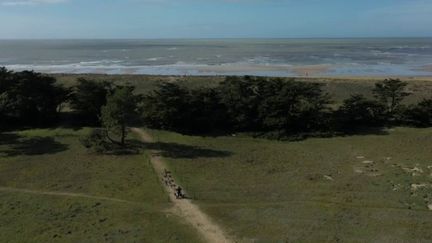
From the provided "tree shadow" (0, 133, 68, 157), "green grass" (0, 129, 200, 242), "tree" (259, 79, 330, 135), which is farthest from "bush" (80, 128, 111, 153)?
"tree" (259, 79, 330, 135)

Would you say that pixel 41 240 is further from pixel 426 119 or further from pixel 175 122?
pixel 426 119

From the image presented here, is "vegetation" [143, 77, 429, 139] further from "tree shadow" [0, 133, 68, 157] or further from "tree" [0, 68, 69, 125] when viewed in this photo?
"tree" [0, 68, 69, 125]

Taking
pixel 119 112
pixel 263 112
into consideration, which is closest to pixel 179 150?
pixel 119 112

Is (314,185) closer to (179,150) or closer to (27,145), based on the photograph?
(179,150)

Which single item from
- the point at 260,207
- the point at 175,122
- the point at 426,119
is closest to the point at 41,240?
the point at 260,207

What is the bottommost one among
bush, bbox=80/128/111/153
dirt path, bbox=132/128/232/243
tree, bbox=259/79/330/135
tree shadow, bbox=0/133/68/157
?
dirt path, bbox=132/128/232/243
